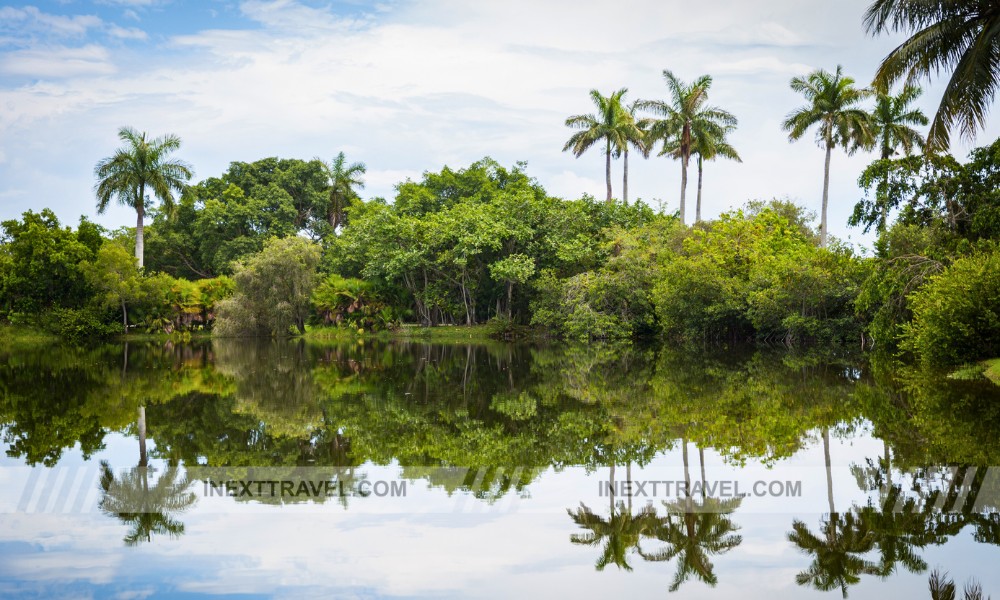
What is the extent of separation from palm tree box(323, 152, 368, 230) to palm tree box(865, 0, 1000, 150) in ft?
145

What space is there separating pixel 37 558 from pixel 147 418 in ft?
22.4

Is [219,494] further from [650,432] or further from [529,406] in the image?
[529,406]

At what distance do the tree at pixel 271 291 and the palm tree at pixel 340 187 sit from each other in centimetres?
1371

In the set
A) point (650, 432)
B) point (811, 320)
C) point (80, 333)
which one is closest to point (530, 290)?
point (811, 320)

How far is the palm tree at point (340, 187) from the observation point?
58.3 meters

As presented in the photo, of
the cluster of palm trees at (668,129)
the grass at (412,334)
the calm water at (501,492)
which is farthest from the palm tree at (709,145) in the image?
the calm water at (501,492)

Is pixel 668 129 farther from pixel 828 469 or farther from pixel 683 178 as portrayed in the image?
pixel 828 469

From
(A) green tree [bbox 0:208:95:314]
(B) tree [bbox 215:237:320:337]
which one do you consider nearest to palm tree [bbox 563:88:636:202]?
(B) tree [bbox 215:237:320:337]

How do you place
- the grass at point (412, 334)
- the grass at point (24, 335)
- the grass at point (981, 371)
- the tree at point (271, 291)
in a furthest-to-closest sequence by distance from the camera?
the tree at point (271, 291) → the grass at point (412, 334) → the grass at point (24, 335) → the grass at point (981, 371)

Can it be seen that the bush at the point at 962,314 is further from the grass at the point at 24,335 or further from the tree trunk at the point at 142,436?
the grass at the point at 24,335

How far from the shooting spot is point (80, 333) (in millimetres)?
39812

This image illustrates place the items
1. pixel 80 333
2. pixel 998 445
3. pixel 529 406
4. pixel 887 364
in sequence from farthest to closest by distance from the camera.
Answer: pixel 80 333, pixel 887 364, pixel 529 406, pixel 998 445

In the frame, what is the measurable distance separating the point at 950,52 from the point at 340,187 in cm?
4611

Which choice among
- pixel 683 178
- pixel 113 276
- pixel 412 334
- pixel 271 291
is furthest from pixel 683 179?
pixel 113 276
